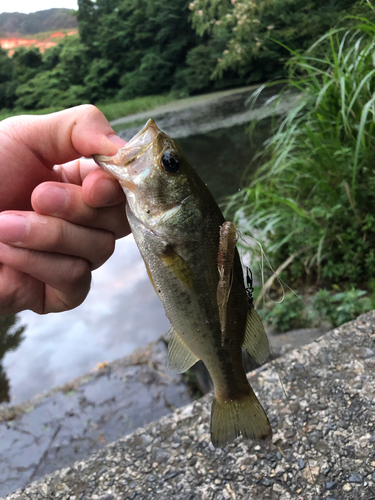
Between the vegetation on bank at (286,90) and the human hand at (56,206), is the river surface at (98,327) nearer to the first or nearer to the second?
the vegetation on bank at (286,90)

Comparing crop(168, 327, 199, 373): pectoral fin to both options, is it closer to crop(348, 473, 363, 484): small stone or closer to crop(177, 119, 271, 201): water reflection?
crop(348, 473, 363, 484): small stone

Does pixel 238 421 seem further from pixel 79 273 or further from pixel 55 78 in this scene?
pixel 55 78

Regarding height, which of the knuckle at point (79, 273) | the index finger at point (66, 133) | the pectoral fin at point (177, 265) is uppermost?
the index finger at point (66, 133)

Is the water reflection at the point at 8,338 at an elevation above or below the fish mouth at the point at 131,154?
below

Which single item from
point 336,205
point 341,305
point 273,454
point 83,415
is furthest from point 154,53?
point 273,454

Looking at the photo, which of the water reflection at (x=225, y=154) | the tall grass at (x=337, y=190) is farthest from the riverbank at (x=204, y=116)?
the tall grass at (x=337, y=190)

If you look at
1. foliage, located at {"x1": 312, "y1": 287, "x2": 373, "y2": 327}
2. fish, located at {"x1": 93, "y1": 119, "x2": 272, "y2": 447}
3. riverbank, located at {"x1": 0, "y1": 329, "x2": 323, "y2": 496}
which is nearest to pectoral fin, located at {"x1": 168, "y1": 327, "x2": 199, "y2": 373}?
fish, located at {"x1": 93, "y1": 119, "x2": 272, "y2": 447}

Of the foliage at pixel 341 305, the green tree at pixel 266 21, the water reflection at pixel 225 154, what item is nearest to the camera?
the foliage at pixel 341 305
